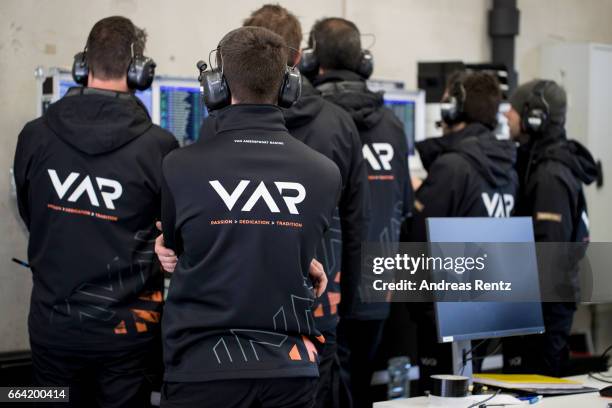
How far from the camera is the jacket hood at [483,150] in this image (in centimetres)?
349

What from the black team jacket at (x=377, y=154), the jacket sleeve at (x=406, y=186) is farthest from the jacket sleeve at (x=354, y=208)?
the jacket sleeve at (x=406, y=186)

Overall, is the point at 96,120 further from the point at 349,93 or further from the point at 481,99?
the point at 481,99

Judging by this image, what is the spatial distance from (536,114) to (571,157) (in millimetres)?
248

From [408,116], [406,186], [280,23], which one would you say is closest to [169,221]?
[280,23]

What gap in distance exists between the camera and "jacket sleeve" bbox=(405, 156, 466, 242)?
3449 mm

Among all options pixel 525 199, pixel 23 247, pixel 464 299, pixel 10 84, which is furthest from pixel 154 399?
pixel 525 199

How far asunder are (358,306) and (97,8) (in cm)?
189

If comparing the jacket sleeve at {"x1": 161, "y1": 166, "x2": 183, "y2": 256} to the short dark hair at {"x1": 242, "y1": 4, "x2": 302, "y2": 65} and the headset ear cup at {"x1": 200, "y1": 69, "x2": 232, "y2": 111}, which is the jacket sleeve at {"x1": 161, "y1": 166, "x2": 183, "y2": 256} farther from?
the short dark hair at {"x1": 242, "y1": 4, "x2": 302, "y2": 65}

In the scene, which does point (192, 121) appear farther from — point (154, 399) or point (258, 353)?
point (258, 353)

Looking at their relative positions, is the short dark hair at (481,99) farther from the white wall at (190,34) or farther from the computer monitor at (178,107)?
the white wall at (190,34)

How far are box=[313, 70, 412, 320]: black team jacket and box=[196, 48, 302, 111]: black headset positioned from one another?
104cm

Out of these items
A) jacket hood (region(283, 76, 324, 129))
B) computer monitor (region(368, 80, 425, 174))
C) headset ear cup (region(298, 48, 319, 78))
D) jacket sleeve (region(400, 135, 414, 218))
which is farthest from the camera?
computer monitor (region(368, 80, 425, 174))

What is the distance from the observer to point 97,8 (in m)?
4.05

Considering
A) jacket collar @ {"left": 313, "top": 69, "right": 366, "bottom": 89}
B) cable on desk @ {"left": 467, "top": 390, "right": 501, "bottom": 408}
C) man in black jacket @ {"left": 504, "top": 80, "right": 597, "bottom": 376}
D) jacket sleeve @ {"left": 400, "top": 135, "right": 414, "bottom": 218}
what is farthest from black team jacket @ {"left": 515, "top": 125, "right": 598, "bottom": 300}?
cable on desk @ {"left": 467, "top": 390, "right": 501, "bottom": 408}
